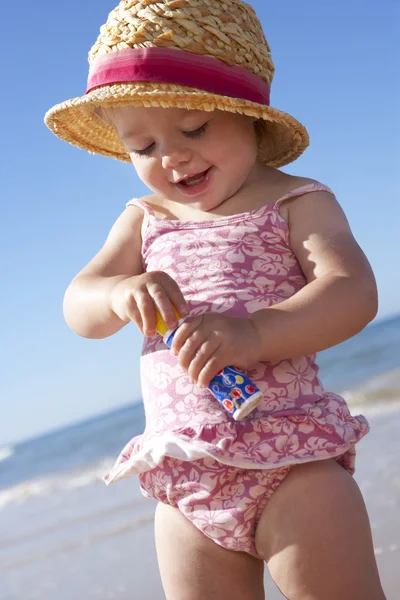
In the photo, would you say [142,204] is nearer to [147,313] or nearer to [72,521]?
[147,313]

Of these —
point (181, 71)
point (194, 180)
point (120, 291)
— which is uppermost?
point (181, 71)

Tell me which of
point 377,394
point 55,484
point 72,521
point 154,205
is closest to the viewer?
point 154,205

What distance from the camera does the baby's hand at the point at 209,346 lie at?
5.43 ft

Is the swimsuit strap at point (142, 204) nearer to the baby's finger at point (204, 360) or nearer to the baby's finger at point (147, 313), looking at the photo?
the baby's finger at point (147, 313)

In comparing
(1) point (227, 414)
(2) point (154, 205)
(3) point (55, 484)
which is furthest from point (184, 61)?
(3) point (55, 484)

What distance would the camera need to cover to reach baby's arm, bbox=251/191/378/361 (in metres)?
1.76

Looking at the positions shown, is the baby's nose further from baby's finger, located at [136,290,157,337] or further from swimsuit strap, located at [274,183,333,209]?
baby's finger, located at [136,290,157,337]

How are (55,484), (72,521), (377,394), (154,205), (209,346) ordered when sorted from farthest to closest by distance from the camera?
(55,484) → (377,394) → (72,521) → (154,205) → (209,346)

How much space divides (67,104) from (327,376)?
10.2 m

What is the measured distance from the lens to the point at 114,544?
4.29 m

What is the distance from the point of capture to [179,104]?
1899mm

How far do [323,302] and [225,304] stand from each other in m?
0.23

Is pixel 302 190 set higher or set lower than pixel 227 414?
higher

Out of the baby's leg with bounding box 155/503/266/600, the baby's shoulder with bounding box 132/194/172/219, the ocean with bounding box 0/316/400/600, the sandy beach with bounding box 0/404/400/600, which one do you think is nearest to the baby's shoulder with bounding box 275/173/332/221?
the baby's shoulder with bounding box 132/194/172/219
